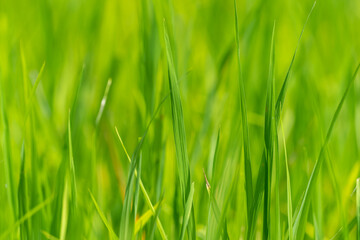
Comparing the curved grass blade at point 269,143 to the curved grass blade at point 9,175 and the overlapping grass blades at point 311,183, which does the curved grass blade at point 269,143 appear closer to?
the overlapping grass blades at point 311,183

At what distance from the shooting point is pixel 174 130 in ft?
2.42

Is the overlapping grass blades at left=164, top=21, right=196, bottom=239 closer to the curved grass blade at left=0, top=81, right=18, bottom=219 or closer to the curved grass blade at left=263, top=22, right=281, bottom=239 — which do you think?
the curved grass blade at left=263, top=22, right=281, bottom=239

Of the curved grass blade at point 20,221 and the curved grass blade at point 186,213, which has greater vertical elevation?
the curved grass blade at point 186,213

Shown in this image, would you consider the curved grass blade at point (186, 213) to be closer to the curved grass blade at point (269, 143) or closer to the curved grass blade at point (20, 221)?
the curved grass blade at point (269, 143)

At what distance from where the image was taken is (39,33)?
2.05 meters

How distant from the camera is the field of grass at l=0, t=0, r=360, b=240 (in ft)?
2.46

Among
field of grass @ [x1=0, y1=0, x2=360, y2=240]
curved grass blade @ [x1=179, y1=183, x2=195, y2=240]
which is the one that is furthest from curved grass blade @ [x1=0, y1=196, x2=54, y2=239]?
curved grass blade @ [x1=179, y1=183, x2=195, y2=240]

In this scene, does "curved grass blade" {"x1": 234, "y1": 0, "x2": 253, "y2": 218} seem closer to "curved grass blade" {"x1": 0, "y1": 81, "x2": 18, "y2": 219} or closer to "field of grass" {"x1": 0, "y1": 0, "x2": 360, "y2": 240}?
"field of grass" {"x1": 0, "y1": 0, "x2": 360, "y2": 240}

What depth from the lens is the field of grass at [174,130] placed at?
750 millimetres

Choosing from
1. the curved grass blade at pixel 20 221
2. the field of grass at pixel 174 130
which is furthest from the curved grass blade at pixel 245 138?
the curved grass blade at pixel 20 221

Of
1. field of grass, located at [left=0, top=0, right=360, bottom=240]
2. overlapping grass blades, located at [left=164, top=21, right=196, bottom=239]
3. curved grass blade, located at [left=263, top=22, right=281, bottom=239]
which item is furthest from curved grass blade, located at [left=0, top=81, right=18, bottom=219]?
curved grass blade, located at [left=263, top=22, right=281, bottom=239]

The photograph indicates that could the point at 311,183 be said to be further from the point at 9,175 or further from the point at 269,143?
the point at 9,175

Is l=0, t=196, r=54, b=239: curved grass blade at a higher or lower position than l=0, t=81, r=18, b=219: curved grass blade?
lower

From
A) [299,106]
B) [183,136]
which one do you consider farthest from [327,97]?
[183,136]
